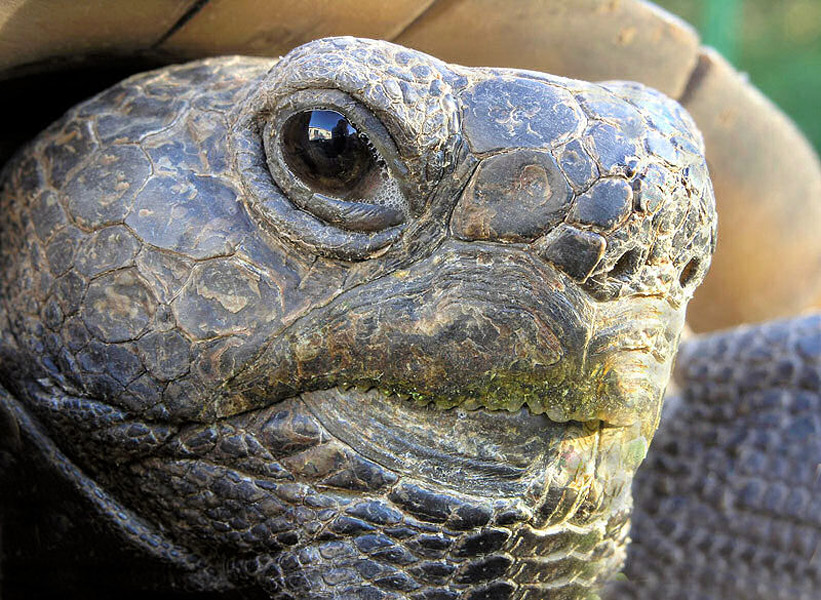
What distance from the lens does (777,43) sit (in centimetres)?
1125

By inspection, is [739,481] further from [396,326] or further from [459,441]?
[396,326]

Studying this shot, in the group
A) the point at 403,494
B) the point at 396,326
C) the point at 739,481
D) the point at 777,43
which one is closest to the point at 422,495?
the point at 403,494

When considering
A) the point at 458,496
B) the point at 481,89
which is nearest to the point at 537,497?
the point at 458,496

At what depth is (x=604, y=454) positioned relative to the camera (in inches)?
49.3

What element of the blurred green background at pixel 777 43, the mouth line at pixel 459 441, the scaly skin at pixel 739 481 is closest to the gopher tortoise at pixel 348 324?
the mouth line at pixel 459 441

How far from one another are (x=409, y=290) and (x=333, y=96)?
0.88ft

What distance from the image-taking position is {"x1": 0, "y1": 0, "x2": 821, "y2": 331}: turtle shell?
153 centimetres

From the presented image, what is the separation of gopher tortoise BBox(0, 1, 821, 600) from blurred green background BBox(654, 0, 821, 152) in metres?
5.85

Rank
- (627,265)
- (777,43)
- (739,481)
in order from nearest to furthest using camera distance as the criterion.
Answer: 1. (627,265)
2. (739,481)
3. (777,43)

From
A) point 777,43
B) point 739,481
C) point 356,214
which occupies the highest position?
point 356,214

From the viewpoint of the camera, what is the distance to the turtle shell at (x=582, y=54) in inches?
60.1

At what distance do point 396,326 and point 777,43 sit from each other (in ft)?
37.6

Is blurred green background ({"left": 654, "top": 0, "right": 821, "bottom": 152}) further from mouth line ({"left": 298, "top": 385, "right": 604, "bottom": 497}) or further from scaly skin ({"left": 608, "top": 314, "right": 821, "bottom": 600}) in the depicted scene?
mouth line ({"left": 298, "top": 385, "right": 604, "bottom": 497})

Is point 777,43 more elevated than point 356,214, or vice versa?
point 356,214
